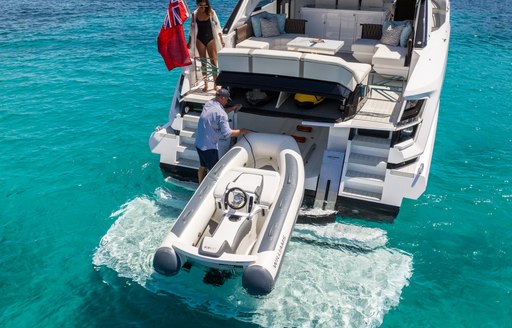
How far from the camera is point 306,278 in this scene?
4863mm

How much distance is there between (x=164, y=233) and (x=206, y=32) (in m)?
3.27

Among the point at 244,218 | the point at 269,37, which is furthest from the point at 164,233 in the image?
the point at 269,37

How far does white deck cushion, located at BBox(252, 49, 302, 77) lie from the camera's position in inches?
209

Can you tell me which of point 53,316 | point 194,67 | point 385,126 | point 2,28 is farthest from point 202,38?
point 2,28

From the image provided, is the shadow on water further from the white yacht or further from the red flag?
the red flag

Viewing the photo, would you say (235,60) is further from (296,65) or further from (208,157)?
(208,157)

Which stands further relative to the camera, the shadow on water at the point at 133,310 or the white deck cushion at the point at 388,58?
the white deck cushion at the point at 388,58

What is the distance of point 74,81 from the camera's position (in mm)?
11406

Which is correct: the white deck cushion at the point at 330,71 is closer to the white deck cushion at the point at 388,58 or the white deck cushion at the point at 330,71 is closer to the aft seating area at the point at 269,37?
the white deck cushion at the point at 388,58

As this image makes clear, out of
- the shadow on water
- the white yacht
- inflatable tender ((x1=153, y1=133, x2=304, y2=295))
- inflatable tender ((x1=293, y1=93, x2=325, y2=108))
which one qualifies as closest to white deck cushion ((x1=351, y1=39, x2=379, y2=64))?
the white yacht

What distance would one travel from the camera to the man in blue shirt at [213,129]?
17.5 ft

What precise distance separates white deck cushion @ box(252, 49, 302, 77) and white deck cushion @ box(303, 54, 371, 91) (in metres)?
0.13

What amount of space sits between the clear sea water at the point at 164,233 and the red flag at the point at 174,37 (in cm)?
176

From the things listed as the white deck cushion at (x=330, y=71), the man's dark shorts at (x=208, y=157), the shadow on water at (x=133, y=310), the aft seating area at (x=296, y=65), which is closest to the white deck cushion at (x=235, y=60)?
the aft seating area at (x=296, y=65)
